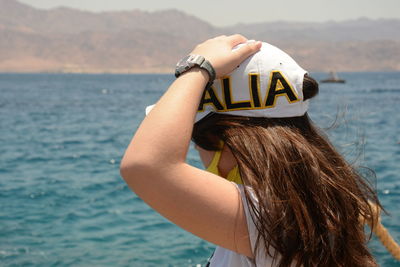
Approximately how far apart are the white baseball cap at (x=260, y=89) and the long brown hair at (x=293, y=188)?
0.09 ft

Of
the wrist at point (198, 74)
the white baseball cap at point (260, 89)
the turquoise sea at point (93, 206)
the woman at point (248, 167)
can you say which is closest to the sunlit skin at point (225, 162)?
the woman at point (248, 167)

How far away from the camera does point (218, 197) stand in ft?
4.38

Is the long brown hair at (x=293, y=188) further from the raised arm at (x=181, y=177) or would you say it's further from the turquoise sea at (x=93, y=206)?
the turquoise sea at (x=93, y=206)

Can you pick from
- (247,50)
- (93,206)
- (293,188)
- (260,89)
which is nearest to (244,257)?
(293,188)

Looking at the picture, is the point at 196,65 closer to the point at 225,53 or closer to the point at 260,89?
the point at 225,53

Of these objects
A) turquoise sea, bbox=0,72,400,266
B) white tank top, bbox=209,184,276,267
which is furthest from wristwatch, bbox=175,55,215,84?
turquoise sea, bbox=0,72,400,266

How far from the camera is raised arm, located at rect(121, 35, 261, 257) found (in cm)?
128

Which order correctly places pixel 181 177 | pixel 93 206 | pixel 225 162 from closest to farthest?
pixel 181 177, pixel 225 162, pixel 93 206

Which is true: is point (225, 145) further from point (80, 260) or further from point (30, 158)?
point (30, 158)

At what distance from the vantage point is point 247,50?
1.47 m

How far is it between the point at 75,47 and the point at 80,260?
177603 millimetres

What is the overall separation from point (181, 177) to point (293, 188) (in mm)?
316

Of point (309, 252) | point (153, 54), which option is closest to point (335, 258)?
point (309, 252)

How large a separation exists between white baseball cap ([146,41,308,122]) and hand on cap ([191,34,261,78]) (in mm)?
23
